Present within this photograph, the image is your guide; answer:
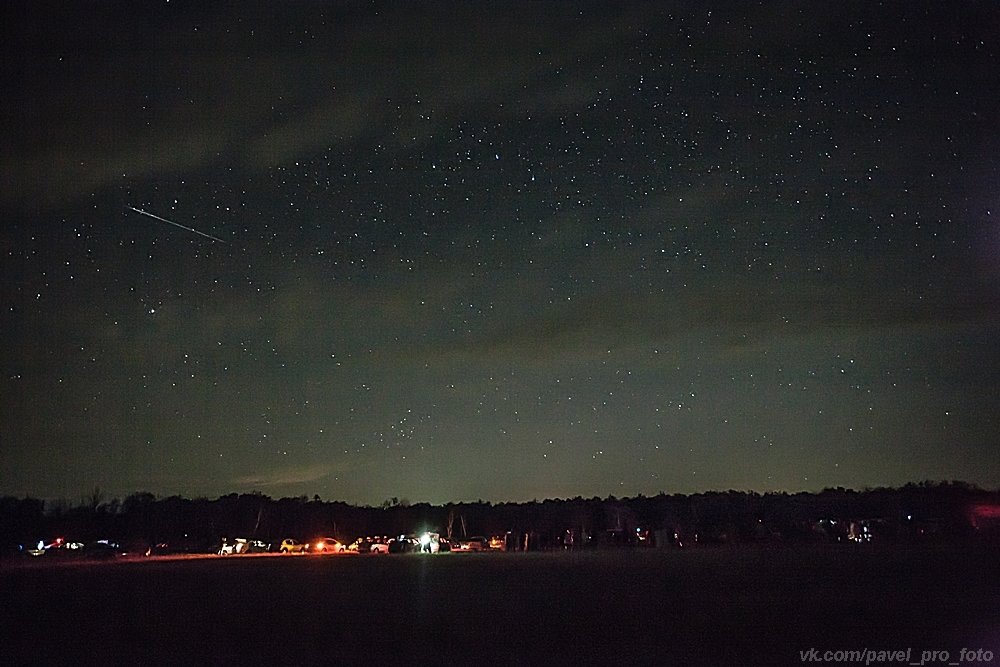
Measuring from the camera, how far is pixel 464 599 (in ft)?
61.0

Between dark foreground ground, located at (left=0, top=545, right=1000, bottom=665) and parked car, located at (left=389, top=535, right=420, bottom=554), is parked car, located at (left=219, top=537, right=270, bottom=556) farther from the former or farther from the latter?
dark foreground ground, located at (left=0, top=545, right=1000, bottom=665)

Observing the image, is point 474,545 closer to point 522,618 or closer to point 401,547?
point 401,547

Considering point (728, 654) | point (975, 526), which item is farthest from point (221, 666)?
point (975, 526)

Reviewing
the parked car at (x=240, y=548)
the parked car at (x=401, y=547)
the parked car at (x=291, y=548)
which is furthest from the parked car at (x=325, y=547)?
the parked car at (x=401, y=547)

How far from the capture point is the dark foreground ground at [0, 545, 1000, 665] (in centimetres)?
1129

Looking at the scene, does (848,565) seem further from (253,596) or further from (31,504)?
(31,504)

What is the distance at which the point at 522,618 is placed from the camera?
14.9 meters

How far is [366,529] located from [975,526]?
75.5 metres

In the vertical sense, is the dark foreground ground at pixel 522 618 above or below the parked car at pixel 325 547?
below

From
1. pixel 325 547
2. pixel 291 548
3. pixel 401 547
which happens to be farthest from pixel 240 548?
pixel 401 547

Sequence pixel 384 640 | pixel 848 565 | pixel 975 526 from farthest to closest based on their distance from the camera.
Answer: pixel 975 526 < pixel 848 565 < pixel 384 640

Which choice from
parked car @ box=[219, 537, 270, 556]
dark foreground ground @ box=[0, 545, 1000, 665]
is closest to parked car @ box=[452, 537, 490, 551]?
parked car @ box=[219, 537, 270, 556]

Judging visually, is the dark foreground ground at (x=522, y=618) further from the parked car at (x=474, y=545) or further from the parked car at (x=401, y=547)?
the parked car at (x=474, y=545)

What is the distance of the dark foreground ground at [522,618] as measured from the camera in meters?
11.3
